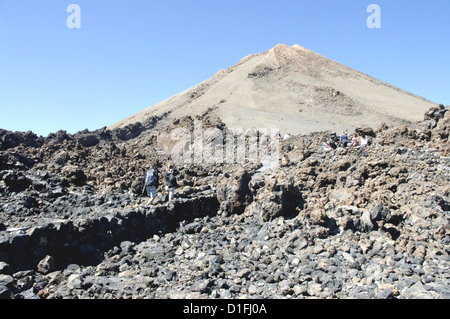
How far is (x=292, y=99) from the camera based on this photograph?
38.6m

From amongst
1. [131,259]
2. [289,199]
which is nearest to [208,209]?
[289,199]

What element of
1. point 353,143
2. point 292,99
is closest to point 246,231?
point 353,143

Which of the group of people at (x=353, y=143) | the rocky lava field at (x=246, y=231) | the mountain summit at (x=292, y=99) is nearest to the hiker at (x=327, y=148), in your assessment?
the group of people at (x=353, y=143)

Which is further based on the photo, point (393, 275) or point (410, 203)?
point (410, 203)

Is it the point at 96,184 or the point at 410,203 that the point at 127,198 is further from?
the point at 410,203

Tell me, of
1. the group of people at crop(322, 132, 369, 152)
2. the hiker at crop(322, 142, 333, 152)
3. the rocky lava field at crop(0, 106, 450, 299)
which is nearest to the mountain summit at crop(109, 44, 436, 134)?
the group of people at crop(322, 132, 369, 152)

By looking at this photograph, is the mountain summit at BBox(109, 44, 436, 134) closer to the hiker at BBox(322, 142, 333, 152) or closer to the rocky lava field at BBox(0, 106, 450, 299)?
the hiker at BBox(322, 142, 333, 152)

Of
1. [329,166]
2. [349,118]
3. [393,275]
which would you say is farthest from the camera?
[349,118]

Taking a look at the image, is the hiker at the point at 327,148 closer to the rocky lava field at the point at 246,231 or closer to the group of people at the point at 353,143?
the group of people at the point at 353,143

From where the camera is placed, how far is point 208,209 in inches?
355

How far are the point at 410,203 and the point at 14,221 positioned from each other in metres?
8.77

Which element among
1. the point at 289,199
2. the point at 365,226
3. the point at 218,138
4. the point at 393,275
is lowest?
the point at 393,275

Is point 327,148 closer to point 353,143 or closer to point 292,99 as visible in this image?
point 353,143

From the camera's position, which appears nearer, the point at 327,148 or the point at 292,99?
the point at 327,148
